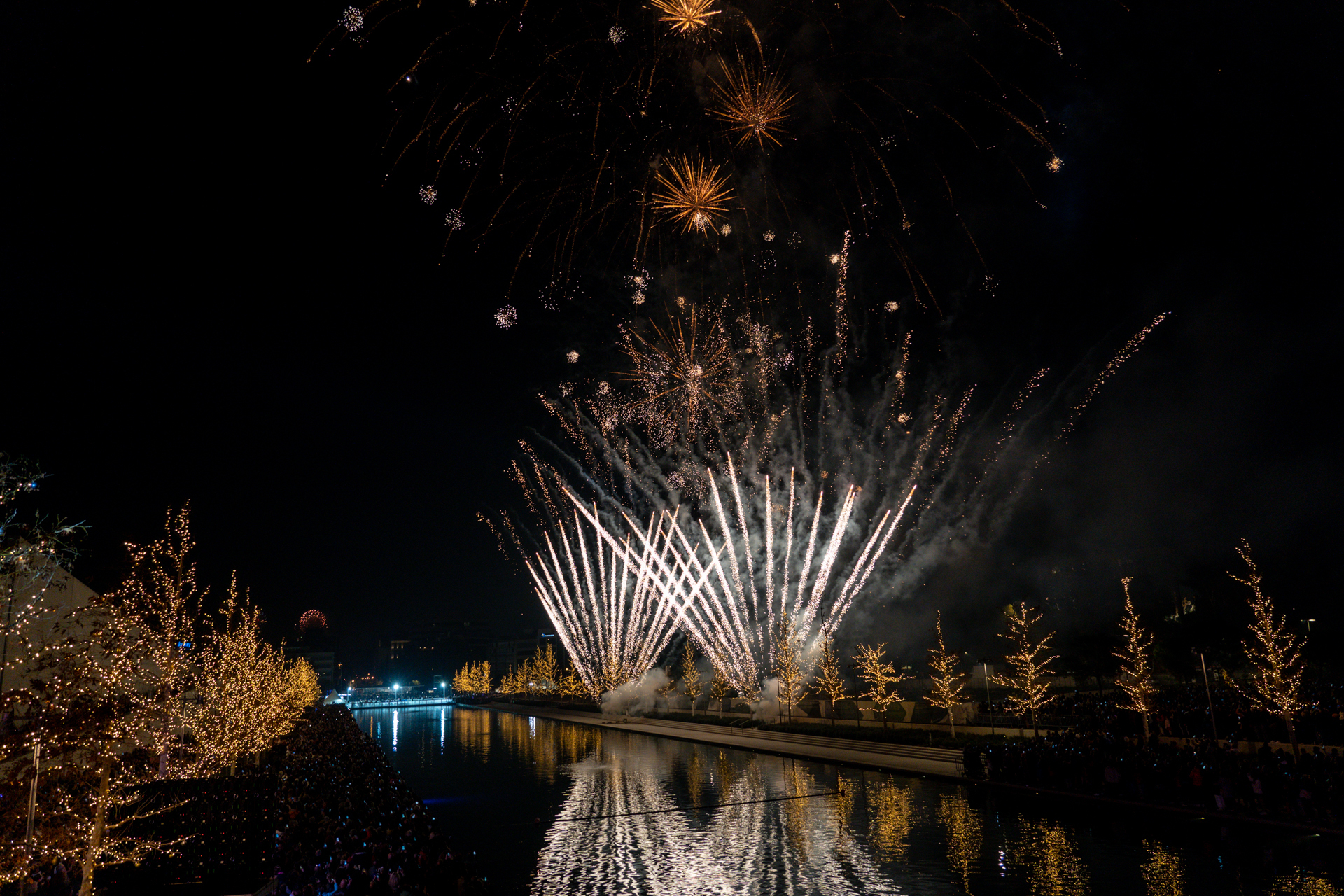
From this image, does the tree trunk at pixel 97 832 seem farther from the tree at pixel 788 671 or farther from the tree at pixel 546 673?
the tree at pixel 546 673

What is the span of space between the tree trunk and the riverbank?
61.3ft

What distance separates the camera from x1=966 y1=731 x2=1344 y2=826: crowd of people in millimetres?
13422

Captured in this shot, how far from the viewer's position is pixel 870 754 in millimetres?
25922

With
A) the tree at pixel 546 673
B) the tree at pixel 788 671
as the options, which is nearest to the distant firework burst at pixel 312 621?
the tree at pixel 546 673

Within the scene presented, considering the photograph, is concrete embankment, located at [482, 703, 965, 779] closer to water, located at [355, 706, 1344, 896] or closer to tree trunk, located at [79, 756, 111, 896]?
water, located at [355, 706, 1344, 896]

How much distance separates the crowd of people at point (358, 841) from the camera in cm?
1038

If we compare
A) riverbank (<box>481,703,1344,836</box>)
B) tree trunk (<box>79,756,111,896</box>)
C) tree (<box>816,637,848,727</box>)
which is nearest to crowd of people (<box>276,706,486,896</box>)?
tree trunk (<box>79,756,111,896</box>)

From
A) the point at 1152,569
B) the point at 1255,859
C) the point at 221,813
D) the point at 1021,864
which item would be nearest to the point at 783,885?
the point at 1021,864

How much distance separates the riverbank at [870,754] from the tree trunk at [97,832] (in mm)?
18676

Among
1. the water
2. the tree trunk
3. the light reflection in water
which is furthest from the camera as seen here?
the water

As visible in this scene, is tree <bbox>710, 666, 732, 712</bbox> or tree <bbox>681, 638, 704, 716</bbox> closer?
tree <bbox>710, 666, 732, 712</bbox>

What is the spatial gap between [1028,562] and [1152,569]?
32.4 feet

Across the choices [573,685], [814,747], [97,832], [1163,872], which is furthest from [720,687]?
[97,832]

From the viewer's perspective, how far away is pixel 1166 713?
25.1 meters
